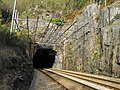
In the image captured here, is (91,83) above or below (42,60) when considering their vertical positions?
below

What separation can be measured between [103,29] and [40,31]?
9906 millimetres

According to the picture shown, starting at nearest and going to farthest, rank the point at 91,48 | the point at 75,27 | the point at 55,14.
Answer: the point at 91,48 → the point at 75,27 → the point at 55,14

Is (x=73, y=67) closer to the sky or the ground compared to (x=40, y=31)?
closer to the ground

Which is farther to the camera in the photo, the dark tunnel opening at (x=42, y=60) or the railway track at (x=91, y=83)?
the dark tunnel opening at (x=42, y=60)

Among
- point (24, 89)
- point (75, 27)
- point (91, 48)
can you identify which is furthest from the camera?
point (75, 27)

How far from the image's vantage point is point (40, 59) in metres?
36.4

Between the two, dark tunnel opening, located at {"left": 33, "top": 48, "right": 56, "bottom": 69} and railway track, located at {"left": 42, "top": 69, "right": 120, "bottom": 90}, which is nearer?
railway track, located at {"left": 42, "top": 69, "right": 120, "bottom": 90}

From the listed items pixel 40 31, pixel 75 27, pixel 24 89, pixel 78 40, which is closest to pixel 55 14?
pixel 40 31

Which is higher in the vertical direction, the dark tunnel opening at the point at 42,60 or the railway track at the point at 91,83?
the dark tunnel opening at the point at 42,60

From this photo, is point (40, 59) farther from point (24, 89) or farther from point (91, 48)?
point (24, 89)

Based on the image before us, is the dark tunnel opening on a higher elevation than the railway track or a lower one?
higher

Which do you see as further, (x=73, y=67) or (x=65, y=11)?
(x=65, y=11)

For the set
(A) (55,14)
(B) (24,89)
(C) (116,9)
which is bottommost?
(B) (24,89)

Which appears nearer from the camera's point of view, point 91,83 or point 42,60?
point 91,83
